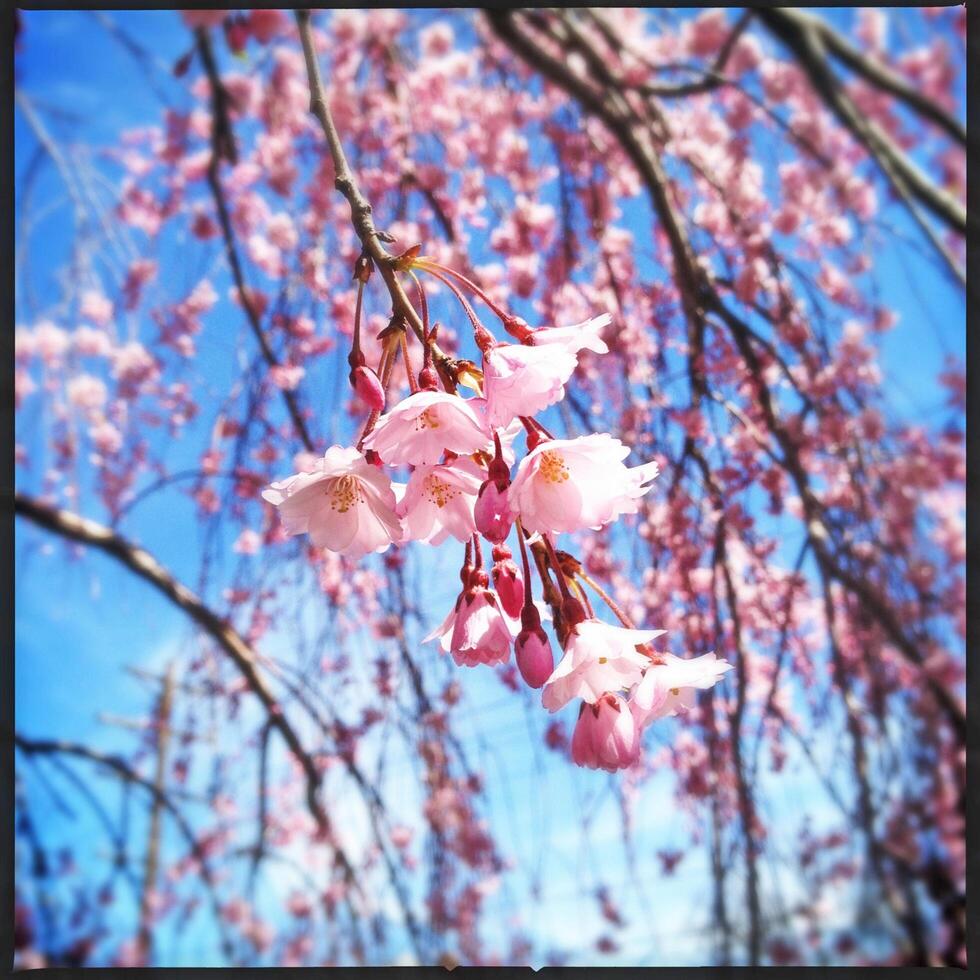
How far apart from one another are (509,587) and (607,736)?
112mm

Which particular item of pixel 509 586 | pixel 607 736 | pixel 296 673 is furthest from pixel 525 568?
pixel 296 673

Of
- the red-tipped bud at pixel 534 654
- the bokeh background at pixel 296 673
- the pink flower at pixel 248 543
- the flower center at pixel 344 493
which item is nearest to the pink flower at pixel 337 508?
the flower center at pixel 344 493

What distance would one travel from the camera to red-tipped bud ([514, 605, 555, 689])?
538mm

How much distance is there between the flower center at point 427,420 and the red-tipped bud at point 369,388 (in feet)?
0.10

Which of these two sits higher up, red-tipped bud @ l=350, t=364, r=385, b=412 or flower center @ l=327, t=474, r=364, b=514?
red-tipped bud @ l=350, t=364, r=385, b=412

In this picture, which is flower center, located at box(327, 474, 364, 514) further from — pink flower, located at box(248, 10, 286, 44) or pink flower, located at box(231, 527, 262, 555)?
pink flower, located at box(248, 10, 286, 44)

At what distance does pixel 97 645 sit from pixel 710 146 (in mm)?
1418

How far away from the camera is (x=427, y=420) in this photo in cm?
53

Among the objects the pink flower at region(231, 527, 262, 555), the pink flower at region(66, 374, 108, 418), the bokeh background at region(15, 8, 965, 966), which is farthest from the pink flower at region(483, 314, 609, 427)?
the pink flower at region(66, 374, 108, 418)

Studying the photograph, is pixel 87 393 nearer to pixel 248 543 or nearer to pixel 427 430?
pixel 248 543

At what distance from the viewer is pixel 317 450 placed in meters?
1.64

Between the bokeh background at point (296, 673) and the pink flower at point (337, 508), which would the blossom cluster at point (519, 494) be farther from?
the bokeh background at point (296, 673)

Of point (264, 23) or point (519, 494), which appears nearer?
point (519, 494)

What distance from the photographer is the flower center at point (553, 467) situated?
Result: 0.53m
